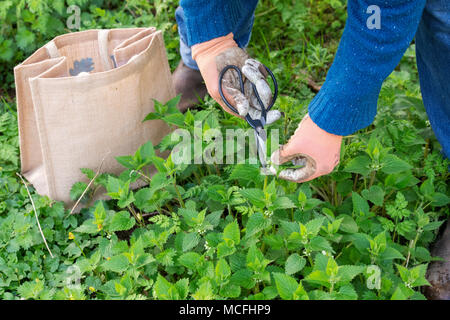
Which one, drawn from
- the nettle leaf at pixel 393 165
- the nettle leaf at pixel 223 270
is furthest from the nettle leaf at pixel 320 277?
the nettle leaf at pixel 393 165

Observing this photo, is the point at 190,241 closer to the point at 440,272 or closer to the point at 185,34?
the point at 440,272

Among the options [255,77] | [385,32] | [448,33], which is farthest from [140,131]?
[448,33]

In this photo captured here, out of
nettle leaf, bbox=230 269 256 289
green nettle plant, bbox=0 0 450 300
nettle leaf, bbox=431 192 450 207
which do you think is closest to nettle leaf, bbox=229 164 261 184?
green nettle plant, bbox=0 0 450 300

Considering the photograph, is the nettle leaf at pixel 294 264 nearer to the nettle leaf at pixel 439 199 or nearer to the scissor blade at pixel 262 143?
the scissor blade at pixel 262 143

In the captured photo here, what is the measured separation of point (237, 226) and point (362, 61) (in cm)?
61

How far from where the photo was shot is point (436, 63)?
1.64 meters

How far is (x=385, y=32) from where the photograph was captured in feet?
4.09

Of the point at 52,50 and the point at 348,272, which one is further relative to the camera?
the point at 52,50

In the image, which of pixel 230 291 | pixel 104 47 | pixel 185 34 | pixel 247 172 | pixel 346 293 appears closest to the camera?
pixel 346 293

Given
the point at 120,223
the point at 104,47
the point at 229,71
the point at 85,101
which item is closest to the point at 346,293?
the point at 120,223

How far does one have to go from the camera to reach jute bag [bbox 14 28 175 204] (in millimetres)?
1716

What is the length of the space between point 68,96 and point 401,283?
127 centimetres

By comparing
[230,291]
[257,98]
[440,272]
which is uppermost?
[257,98]

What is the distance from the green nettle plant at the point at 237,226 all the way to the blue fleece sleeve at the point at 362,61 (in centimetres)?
24
